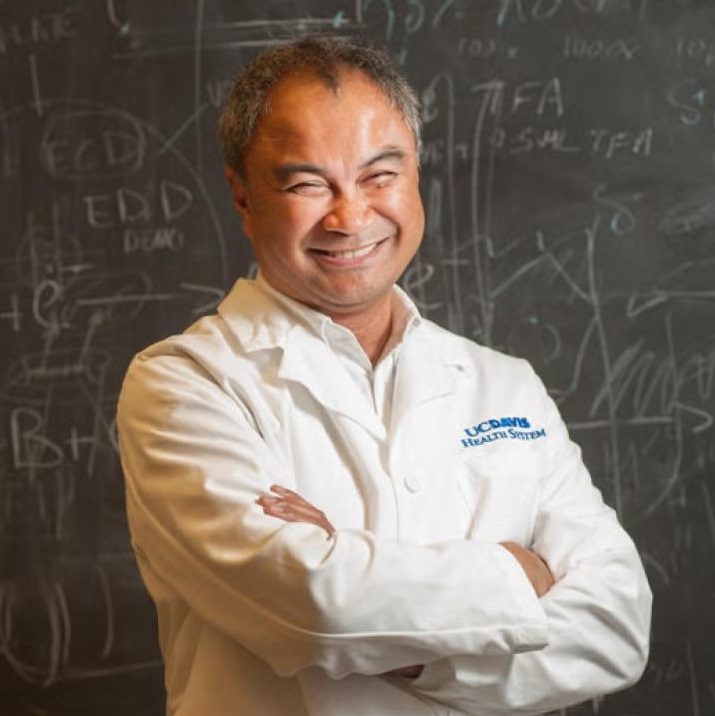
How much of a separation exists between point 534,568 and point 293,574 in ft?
1.24

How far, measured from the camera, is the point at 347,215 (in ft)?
5.85

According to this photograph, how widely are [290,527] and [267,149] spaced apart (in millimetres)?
534

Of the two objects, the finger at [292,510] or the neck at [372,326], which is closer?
the finger at [292,510]

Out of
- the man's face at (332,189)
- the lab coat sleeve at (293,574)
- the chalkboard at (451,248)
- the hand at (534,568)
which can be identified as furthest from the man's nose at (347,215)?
the chalkboard at (451,248)

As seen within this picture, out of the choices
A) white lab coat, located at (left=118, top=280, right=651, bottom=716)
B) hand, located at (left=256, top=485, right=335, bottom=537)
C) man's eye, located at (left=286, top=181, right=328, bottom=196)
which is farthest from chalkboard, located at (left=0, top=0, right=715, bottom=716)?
hand, located at (left=256, top=485, right=335, bottom=537)

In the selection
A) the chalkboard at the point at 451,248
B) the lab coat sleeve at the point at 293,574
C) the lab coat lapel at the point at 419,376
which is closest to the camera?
the lab coat sleeve at the point at 293,574

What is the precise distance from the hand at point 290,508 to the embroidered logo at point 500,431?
0.31 metres

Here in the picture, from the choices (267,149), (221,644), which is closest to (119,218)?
(267,149)

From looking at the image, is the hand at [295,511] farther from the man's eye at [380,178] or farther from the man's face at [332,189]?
the man's eye at [380,178]

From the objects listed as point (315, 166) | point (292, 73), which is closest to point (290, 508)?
point (315, 166)

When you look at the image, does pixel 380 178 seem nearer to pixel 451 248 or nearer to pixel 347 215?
pixel 347 215

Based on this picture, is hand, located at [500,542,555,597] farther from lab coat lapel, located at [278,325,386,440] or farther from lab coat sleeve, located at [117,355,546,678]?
lab coat lapel, located at [278,325,386,440]

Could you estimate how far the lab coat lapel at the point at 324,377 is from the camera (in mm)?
1824

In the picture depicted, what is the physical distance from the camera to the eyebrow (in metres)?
1.78
